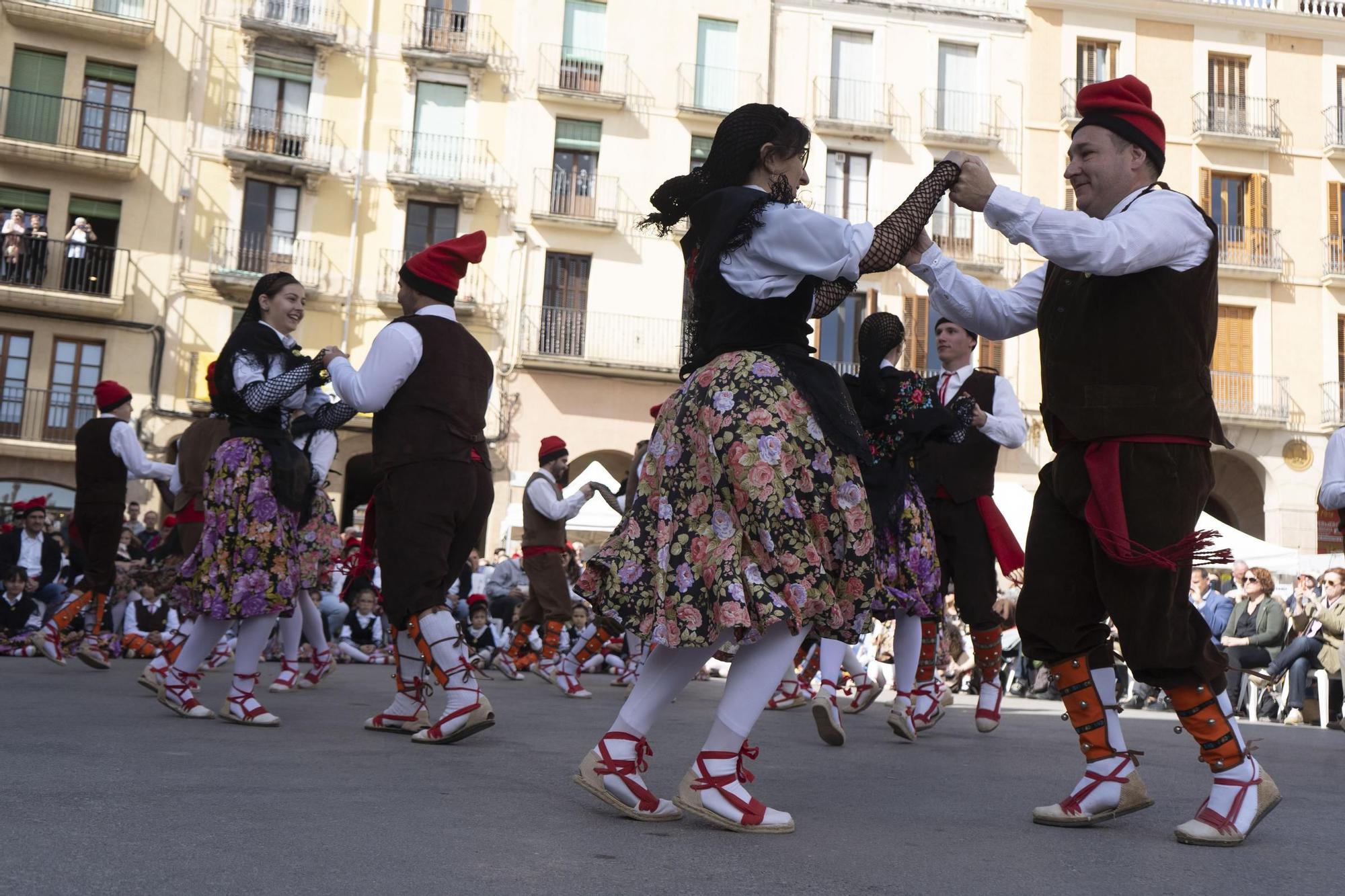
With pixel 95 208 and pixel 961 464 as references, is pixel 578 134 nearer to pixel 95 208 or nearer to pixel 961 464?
pixel 95 208

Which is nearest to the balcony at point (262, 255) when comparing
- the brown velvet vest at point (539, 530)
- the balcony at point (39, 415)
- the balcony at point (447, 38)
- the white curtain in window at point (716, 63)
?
the balcony at point (39, 415)

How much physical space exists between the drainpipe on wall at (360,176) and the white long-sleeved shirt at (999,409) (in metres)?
23.5

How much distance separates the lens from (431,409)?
226 inches

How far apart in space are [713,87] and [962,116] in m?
6.09

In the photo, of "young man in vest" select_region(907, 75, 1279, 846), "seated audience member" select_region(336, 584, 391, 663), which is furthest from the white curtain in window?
"young man in vest" select_region(907, 75, 1279, 846)

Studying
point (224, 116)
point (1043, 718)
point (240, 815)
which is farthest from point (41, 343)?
point (240, 815)

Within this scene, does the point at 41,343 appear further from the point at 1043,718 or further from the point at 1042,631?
the point at 1042,631

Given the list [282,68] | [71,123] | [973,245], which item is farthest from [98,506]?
[973,245]

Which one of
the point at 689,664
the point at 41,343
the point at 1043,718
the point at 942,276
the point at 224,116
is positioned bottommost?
the point at 1043,718

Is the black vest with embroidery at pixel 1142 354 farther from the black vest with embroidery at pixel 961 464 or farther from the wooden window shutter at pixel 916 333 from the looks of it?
the wooden window shutter at pixel 916 333

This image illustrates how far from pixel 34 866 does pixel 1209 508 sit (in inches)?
1346

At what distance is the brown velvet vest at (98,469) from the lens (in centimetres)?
1105

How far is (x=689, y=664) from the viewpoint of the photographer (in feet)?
13.0

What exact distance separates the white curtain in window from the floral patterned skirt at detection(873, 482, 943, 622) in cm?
2546
